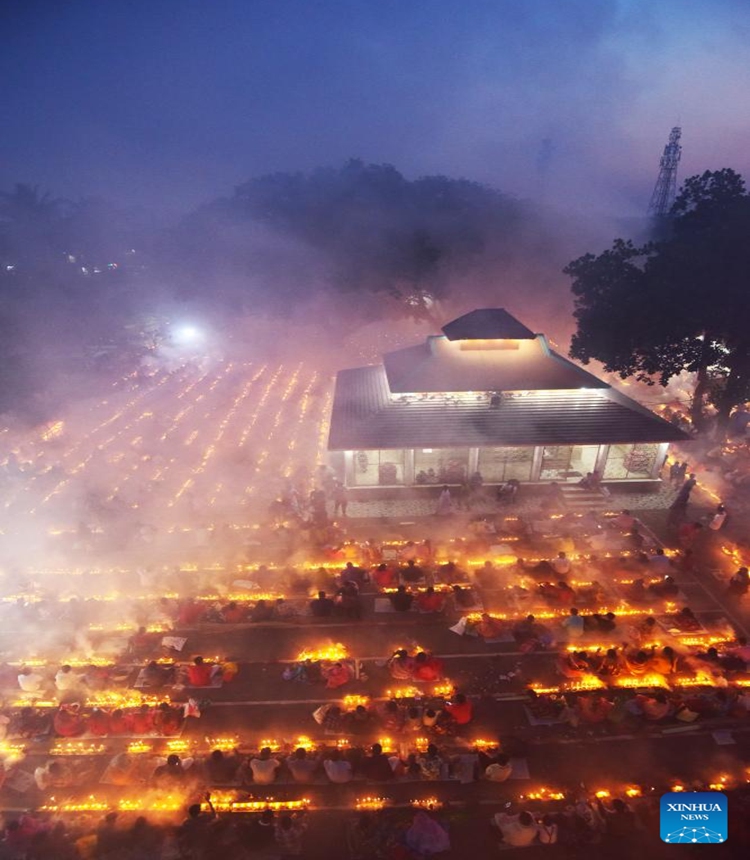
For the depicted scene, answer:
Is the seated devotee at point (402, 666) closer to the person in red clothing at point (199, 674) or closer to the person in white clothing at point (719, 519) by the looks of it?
the person in red clothing at point (199, 674)

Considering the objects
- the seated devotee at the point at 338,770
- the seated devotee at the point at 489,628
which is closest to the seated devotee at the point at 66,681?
the seated devotee at the point at 338,770

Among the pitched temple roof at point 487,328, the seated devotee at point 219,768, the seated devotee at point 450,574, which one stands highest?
the pitched temple roof at point 487,328

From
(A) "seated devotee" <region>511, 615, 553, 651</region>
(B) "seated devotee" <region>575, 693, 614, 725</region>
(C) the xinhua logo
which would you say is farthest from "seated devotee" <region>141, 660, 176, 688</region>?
(C) the xinhua logo

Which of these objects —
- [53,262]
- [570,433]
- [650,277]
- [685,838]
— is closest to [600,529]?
[570,433]

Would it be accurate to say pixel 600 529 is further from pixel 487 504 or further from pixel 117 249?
pixel 117 249

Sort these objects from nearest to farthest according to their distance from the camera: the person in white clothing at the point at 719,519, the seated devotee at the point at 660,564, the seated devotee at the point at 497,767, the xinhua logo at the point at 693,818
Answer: the xinhua logo at the point at 693,818 < the seated devotee at the point at 497,767 < the seated devotee at the point at 660,564 < the person in white clothing at the point at 719,519

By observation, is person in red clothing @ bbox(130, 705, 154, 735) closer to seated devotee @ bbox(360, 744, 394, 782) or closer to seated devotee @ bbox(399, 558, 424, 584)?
seated devotee @ bbox(360, 744, 394, 782)

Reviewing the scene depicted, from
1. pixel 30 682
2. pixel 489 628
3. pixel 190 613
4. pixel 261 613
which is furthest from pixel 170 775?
pixel 489 628
